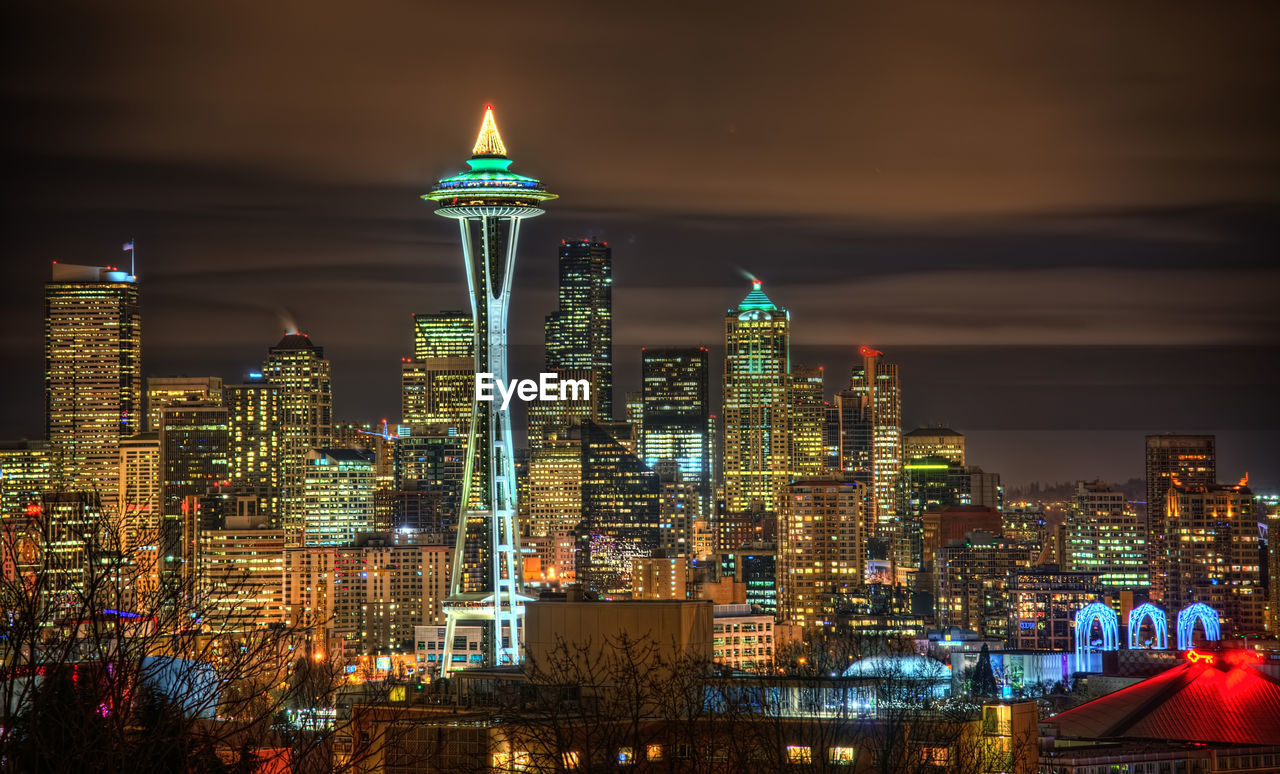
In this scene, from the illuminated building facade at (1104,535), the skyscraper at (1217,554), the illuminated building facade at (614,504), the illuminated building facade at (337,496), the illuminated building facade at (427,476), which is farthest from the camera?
the illuminated building facade at (427,476)

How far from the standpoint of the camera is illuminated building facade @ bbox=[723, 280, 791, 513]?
481ft

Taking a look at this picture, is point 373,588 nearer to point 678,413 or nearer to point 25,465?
point 25,465

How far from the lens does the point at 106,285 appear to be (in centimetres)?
13762

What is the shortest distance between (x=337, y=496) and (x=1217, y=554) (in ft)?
170

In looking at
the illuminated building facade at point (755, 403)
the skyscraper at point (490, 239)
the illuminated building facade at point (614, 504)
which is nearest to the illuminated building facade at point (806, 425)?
the illuminated building facade at point (755, 403)

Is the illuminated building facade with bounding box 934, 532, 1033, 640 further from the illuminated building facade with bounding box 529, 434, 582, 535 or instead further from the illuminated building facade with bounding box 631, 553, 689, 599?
the illuminated building facade with bounding box 529, 434, 582, 535

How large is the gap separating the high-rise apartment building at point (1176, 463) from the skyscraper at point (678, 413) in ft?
102

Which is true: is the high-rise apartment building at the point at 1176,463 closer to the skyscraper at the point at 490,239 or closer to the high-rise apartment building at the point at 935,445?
the high-rise apartment building at the point at 935,445

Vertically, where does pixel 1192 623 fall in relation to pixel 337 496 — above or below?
below

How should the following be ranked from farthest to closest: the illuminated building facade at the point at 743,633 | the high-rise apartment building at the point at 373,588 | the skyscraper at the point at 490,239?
the high-rise apartment building at the point at 373,588 → the illuminated building facade at the point at 743,633 → the skyscraper at the point at 490,239

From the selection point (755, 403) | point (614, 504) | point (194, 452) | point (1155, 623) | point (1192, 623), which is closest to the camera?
point (1192, 623)

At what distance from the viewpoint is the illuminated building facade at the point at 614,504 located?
119 metres

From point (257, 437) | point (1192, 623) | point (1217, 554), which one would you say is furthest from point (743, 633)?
point (257, 437)

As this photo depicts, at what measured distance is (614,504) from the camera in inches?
4995
